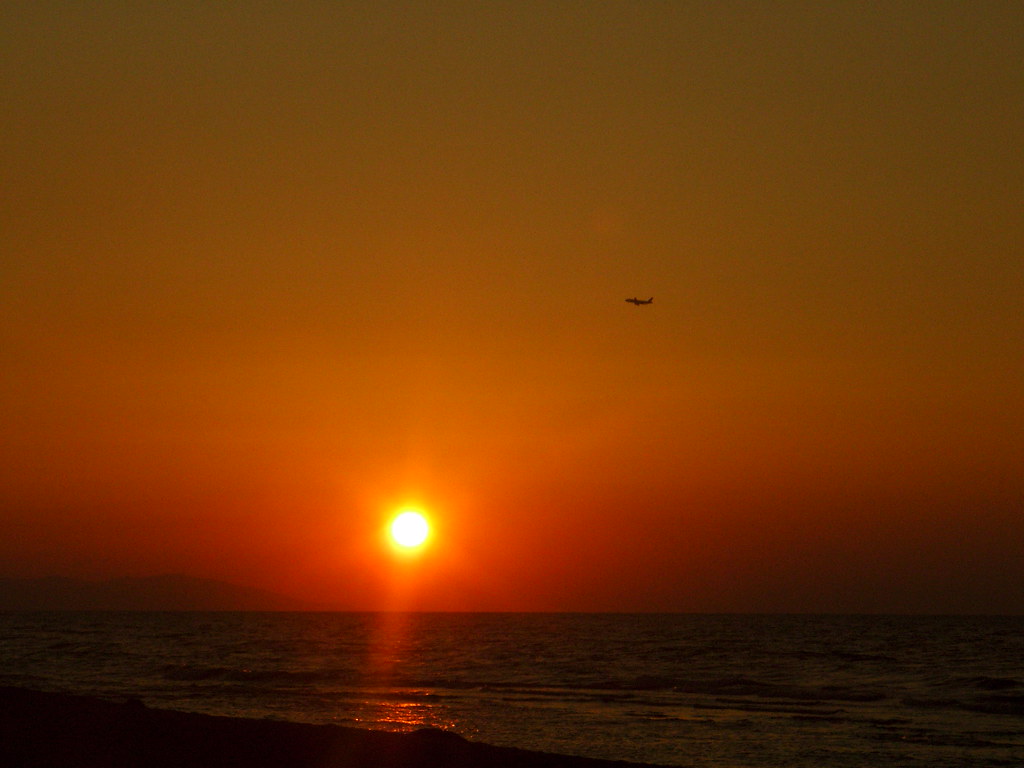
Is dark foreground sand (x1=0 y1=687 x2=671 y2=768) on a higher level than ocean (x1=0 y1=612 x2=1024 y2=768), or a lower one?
higher

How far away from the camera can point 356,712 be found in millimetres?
27672

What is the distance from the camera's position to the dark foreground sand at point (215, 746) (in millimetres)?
15891

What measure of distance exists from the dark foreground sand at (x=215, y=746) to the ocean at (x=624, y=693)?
4069 mm

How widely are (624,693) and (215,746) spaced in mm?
21163

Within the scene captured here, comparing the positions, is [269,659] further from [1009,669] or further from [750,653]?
[1009,669]

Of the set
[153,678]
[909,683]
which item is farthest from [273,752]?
[909,683]

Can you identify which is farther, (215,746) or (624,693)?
(624,693)

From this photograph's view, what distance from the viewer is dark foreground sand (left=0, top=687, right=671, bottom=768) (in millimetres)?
15891

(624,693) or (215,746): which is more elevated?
(215,746)

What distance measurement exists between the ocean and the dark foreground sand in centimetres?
407

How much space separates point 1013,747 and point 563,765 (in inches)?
461

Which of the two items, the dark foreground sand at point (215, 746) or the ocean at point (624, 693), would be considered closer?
the dark foreground sand at point (215, 746)

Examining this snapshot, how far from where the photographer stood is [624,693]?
1411 inches

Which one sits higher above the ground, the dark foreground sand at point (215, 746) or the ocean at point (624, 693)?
the dark foreground sand at point (215, 746)
